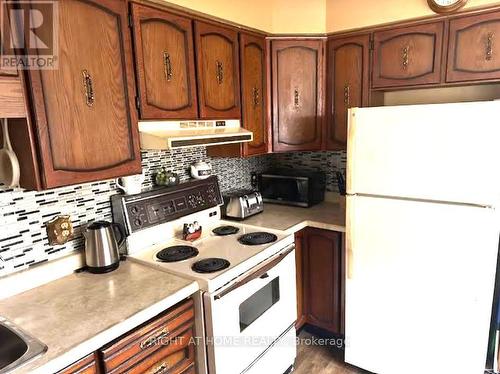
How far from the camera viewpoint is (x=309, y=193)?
2.54 m

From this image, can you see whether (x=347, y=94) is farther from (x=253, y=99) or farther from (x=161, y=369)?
(x=161, y=369)

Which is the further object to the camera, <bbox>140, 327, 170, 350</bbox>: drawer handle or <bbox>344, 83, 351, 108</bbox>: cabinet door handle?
<bbox>344, 83, 351, 108</bbox>: cabinet door handle

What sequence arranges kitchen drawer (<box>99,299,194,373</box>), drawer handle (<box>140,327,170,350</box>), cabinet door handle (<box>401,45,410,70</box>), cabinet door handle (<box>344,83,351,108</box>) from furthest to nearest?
1. cabinet door handle (<box>344,83,351,108</box>)
2. cabinet door handle (<box>401,45,410,70</box>)
3. drawer handle (<box>140,327,170,350</box>)
4. kitchen drawer (<box>99,299,194,373</box>)

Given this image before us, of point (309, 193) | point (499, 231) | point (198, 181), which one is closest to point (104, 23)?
point (198, 181)

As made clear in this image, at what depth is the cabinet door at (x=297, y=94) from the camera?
232 centimetres

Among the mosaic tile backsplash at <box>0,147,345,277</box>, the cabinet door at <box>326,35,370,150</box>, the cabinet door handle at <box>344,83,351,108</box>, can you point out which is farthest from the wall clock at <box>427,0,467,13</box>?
the mosaic tile backsplash at <box>0,147,345,277</box>

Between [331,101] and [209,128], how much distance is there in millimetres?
941

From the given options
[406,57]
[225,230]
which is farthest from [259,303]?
[406,57]

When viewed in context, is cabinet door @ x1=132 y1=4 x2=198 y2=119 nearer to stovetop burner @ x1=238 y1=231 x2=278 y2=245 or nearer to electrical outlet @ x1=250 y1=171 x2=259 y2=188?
stovetop burner @ x1=238 y1=231 x2=278 y2=245

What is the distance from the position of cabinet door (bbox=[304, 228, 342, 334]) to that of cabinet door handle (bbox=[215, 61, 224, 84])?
1.12 meters

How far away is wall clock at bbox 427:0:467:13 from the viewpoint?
182 cm

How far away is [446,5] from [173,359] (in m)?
2.26

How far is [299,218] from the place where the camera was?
2.31 metres

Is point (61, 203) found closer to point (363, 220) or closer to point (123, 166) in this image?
point (123, 166)
